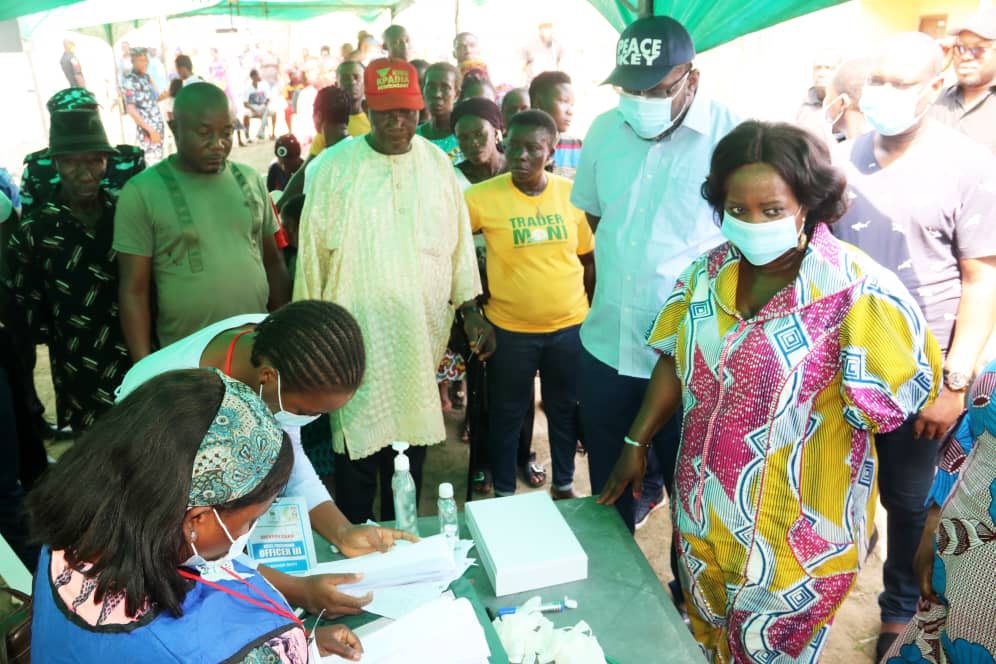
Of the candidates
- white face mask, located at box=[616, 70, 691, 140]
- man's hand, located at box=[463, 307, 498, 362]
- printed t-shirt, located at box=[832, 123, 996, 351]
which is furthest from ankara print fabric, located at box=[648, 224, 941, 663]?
man's hand, located at box=[463, 307, 498, 362]

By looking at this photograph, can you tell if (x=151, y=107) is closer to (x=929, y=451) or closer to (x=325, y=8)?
(x=325, y=8)

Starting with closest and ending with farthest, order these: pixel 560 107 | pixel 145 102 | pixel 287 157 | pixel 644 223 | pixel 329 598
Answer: pixel 329 598, pixel 644 223, pixel 560 107, pixel 287 157, pixel 145 102

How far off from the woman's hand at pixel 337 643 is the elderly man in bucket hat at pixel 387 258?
1166 mm

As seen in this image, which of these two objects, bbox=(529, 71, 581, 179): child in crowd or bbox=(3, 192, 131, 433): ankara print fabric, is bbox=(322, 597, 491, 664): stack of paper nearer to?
bbox=(3, 192, 131, 433): ankara print fabric

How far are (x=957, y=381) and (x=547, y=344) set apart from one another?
1.46 meters

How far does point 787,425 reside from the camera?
1.64 metres

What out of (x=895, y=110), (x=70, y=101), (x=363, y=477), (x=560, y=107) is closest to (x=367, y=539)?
(x=363, y=477)

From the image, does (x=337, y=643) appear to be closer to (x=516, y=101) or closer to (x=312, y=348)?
(x=312, y=348)

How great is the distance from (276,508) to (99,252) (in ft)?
5.18

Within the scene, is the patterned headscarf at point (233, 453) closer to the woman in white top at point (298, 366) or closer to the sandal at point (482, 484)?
the woman in white top at point (298, 366)

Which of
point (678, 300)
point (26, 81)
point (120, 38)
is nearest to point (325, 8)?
point (120, 38)

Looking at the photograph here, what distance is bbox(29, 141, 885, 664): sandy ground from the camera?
8.34 feet

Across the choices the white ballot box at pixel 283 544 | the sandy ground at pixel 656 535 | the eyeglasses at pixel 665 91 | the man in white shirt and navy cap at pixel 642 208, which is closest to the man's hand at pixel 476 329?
the man in white shirt and navy cap at pixel 642 208

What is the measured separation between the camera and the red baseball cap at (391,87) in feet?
7.87
